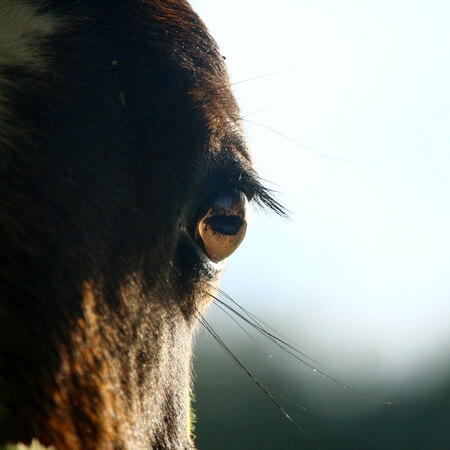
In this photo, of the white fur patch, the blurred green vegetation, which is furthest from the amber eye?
the blurred green vegetation

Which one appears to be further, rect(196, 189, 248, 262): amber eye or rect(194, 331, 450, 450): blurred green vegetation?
rect(194, 331, 450, 450): blurred green vegetation

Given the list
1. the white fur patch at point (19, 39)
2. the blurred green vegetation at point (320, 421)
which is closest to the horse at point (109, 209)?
the white fur patch at point (19, 39)

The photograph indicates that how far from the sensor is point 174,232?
2.10 metres

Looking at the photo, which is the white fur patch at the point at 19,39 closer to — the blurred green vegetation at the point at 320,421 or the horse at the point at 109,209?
the horse at the point at 109,209

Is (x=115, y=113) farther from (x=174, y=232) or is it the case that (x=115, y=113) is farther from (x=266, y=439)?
(x=266, y=439)

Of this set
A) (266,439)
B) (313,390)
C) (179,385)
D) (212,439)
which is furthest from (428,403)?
(179,385)

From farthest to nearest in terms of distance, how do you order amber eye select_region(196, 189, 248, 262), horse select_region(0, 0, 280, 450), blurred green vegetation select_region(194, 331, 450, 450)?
blurred green vegetation select_region(194, 331, 450, 450) → amber eye select_region(196, 189, 248, 262) → horse select_region(0, 0, 280, 450)

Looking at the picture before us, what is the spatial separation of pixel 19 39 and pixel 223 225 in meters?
0.84

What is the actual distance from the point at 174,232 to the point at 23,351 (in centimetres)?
68

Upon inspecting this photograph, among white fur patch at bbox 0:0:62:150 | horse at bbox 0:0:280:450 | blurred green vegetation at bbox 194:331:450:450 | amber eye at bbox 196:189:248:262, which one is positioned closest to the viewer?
horse at bbox 0:0:280:450

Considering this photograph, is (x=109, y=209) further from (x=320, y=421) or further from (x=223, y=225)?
(x=320, y=421)

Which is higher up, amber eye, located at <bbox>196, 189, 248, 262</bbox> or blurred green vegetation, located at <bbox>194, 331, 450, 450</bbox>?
blurred green vegetation, located at <bbox>194, 331, 450, 450</bbox>

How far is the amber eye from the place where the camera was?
223cm

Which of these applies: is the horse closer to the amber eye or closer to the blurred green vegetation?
the amber eye
